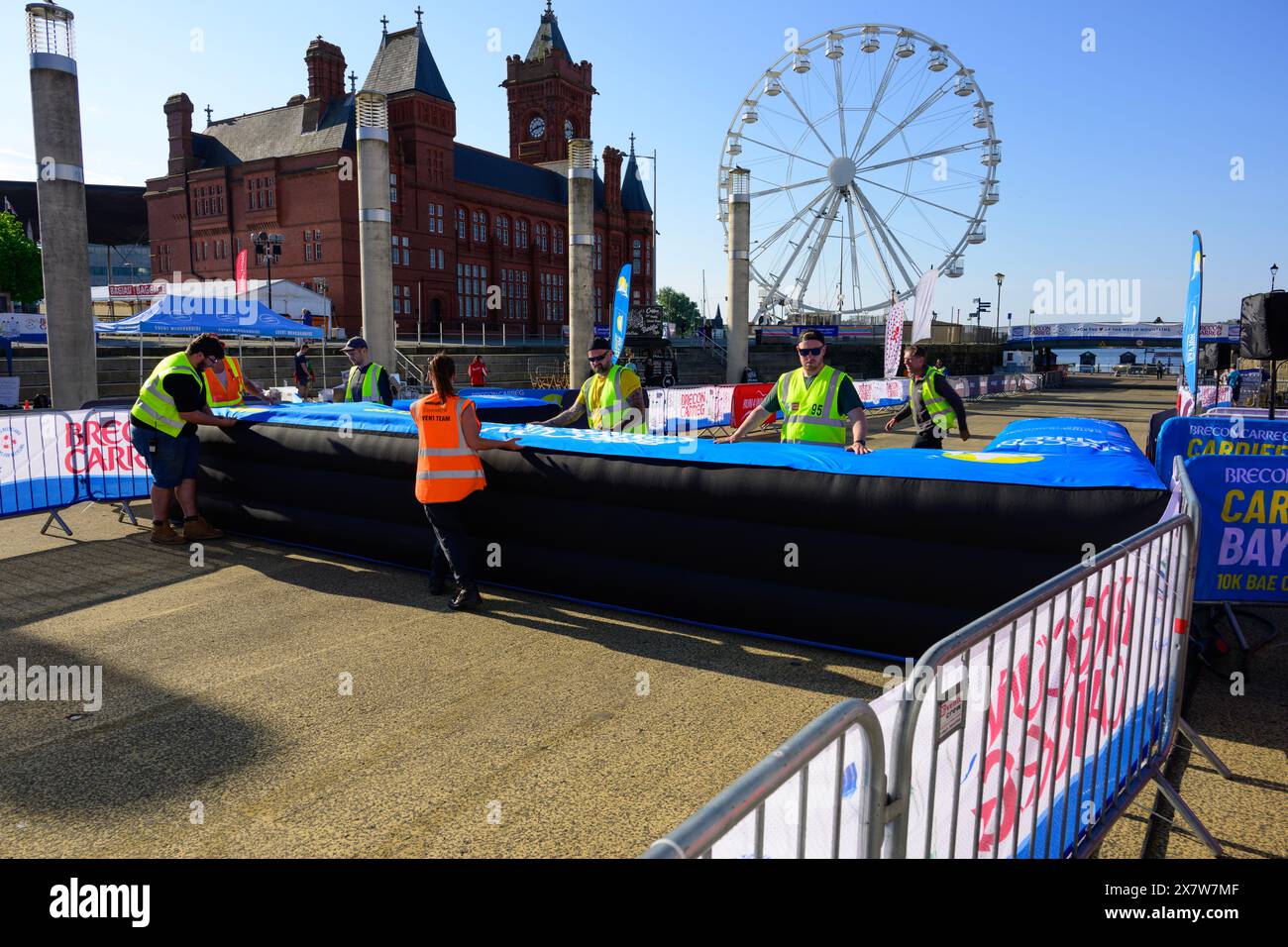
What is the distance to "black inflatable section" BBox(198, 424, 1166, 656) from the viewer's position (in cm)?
473

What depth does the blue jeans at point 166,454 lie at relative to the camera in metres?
8.09

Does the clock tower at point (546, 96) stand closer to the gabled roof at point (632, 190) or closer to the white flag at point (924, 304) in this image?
the gabled roof at point (632, 190)

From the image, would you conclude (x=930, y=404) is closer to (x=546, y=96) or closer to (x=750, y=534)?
(x=750, y=534)

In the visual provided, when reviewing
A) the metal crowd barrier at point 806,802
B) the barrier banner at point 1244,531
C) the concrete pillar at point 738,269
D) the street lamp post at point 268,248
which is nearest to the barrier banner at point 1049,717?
the metal crowd barrier at point 806,802

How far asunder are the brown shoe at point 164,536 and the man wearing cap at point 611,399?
12.6ft

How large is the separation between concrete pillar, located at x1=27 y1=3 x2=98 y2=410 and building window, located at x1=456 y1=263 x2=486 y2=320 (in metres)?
46.0

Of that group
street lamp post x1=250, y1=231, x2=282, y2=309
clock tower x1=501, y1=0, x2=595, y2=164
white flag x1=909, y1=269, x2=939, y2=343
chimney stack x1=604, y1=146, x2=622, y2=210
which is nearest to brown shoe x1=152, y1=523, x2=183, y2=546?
white flag x1=909, y1=269, x2=939, y2=343

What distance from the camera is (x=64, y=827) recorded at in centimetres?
342

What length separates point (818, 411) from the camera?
6527 millimetres

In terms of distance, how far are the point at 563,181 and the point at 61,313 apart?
60.1 m

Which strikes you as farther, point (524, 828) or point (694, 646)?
point (694, 646)
